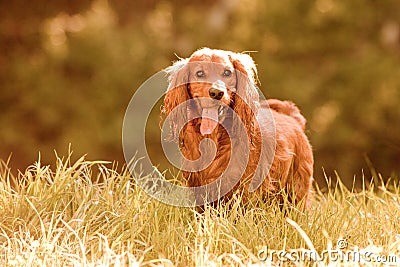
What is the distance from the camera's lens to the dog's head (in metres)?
4.04

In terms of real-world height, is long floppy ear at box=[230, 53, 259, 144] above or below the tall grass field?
above

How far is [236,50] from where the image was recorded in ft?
30.7

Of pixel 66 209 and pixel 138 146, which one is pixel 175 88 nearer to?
pixel 66 209

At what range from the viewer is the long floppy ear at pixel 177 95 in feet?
13.9

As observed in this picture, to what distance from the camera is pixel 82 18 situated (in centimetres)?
1070

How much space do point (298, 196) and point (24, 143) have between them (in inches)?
253

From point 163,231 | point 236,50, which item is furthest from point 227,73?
point 236,50

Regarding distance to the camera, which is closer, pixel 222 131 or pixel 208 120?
pixel 208 120

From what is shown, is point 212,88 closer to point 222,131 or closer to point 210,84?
point 210,84

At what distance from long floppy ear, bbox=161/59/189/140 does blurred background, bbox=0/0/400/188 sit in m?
5.10

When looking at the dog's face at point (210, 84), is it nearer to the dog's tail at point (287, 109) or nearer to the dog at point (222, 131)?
the dog at point (222, 131)

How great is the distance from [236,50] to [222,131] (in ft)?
17.3

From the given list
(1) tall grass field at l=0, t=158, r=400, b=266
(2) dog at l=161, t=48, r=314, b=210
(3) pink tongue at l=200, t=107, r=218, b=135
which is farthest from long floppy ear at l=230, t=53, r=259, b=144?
(1) tall grass field at l=0, t=158, r=400, b=266

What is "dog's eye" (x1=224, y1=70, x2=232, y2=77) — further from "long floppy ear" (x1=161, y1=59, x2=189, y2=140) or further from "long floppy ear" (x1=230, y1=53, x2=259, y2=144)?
"long floppy ear" (x1=161, y1=59, x2=189, y2=140)
